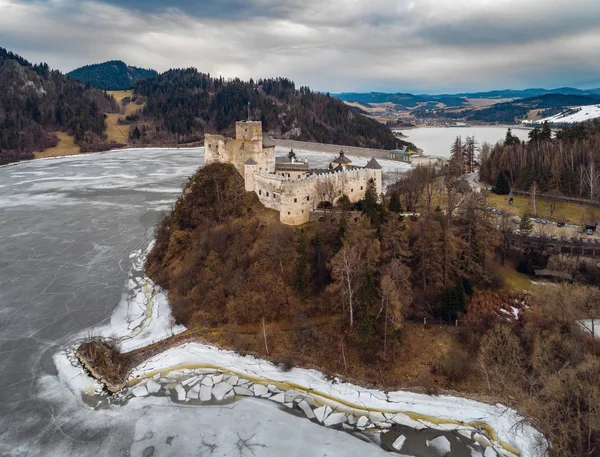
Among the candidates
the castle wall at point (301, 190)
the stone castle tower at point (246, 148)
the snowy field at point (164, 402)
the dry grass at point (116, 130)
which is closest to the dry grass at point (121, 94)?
the dry grass at point (116, 130)

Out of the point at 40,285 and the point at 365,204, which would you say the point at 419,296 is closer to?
the point at 365,204

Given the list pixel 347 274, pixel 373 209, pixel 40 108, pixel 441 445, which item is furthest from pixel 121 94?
pixel 441 445

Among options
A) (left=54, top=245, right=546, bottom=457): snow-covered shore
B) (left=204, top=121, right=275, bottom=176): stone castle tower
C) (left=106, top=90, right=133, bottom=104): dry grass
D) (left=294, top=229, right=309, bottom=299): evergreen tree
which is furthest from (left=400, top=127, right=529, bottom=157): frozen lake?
(left=106, top=90, right=133, bottom=104): dry grass

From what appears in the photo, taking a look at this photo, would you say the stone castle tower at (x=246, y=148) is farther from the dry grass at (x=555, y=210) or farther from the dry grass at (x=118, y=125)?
the dry grass at (x=118, y=125)

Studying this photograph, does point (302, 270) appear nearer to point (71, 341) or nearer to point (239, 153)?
point (71, 341)

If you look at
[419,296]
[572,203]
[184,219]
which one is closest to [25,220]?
[184,219]

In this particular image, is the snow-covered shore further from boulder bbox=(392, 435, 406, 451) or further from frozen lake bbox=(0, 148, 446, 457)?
frozen lake bbox=(0, 148, 446, 457)
